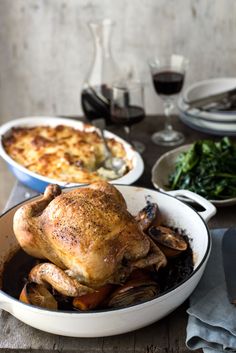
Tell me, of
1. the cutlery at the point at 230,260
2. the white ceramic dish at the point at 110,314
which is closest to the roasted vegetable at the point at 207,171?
the cutlery at the point at 230,260

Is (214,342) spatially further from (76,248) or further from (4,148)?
(4,148)

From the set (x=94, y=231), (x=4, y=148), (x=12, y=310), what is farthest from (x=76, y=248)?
(x=4, y=148)

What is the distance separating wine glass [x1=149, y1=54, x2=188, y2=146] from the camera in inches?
72.8

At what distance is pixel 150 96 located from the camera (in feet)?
8.14

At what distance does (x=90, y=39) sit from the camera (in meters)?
2.38

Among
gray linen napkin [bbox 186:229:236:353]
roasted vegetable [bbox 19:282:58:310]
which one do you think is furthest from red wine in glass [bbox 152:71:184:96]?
roasted vegetable [bbox 19:282:58:310]

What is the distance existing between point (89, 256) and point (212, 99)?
1.06 m

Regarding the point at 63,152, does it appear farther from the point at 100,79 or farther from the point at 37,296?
the point at 37,296

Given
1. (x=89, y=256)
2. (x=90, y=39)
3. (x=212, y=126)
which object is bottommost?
(x=212, y=126)

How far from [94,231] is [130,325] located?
0.59 ft

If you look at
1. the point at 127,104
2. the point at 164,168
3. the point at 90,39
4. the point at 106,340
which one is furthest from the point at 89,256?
the point at 90,39

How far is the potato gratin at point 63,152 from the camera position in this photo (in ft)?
5.28

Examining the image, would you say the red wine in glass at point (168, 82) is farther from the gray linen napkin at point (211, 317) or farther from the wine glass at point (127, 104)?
the gray linen napkin at point (211, 317)

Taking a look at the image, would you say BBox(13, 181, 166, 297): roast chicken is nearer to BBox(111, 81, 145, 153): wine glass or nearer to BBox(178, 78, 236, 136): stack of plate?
BBox(111, 81, 145, 153): wine glass
